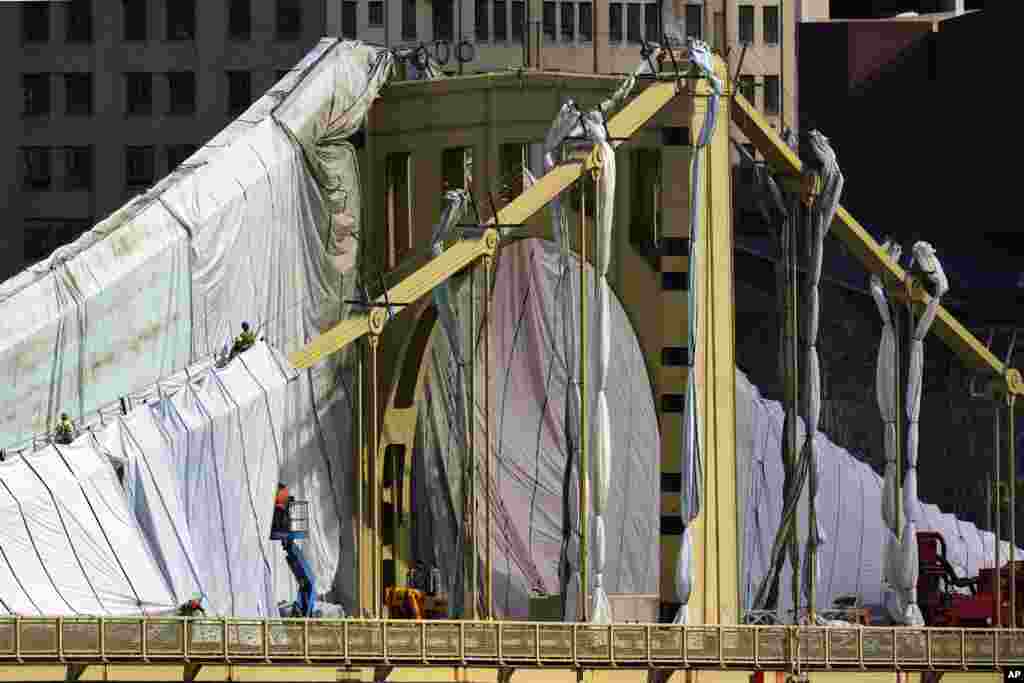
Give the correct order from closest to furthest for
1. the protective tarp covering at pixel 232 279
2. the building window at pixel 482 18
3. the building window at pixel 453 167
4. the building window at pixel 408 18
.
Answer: the protective tarp covering at pixel 232 279, the building window at pixel 453 167, the building window at pixel 408 18, the building window at pixel 482 18

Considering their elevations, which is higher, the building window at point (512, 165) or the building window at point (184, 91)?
the building window at point (184, 91)

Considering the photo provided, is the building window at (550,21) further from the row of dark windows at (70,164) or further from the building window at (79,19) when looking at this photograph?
the building window at (79,19)

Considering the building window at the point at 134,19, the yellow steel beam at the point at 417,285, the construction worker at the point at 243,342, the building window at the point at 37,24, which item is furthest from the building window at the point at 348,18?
the yellow steel beam at the point at 417,285

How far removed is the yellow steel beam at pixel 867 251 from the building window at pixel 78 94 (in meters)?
44.6

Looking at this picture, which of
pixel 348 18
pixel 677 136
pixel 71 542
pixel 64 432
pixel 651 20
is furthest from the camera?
pixel 651 20

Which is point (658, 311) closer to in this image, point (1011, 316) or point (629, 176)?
point (629, 176)

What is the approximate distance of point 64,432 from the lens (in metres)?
126

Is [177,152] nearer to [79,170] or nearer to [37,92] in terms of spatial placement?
[79,170]

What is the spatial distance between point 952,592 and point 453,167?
21.7 metres

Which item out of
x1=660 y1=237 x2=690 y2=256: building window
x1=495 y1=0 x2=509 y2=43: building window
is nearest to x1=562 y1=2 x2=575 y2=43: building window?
x1=495 y1=0 x2=509 y2=43: building window

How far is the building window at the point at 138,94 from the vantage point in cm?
18362

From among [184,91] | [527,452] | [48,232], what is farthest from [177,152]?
[527,452]

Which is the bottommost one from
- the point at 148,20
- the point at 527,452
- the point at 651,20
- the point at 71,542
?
the point at 71,542

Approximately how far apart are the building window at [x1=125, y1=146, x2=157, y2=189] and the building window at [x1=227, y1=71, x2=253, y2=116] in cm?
365
